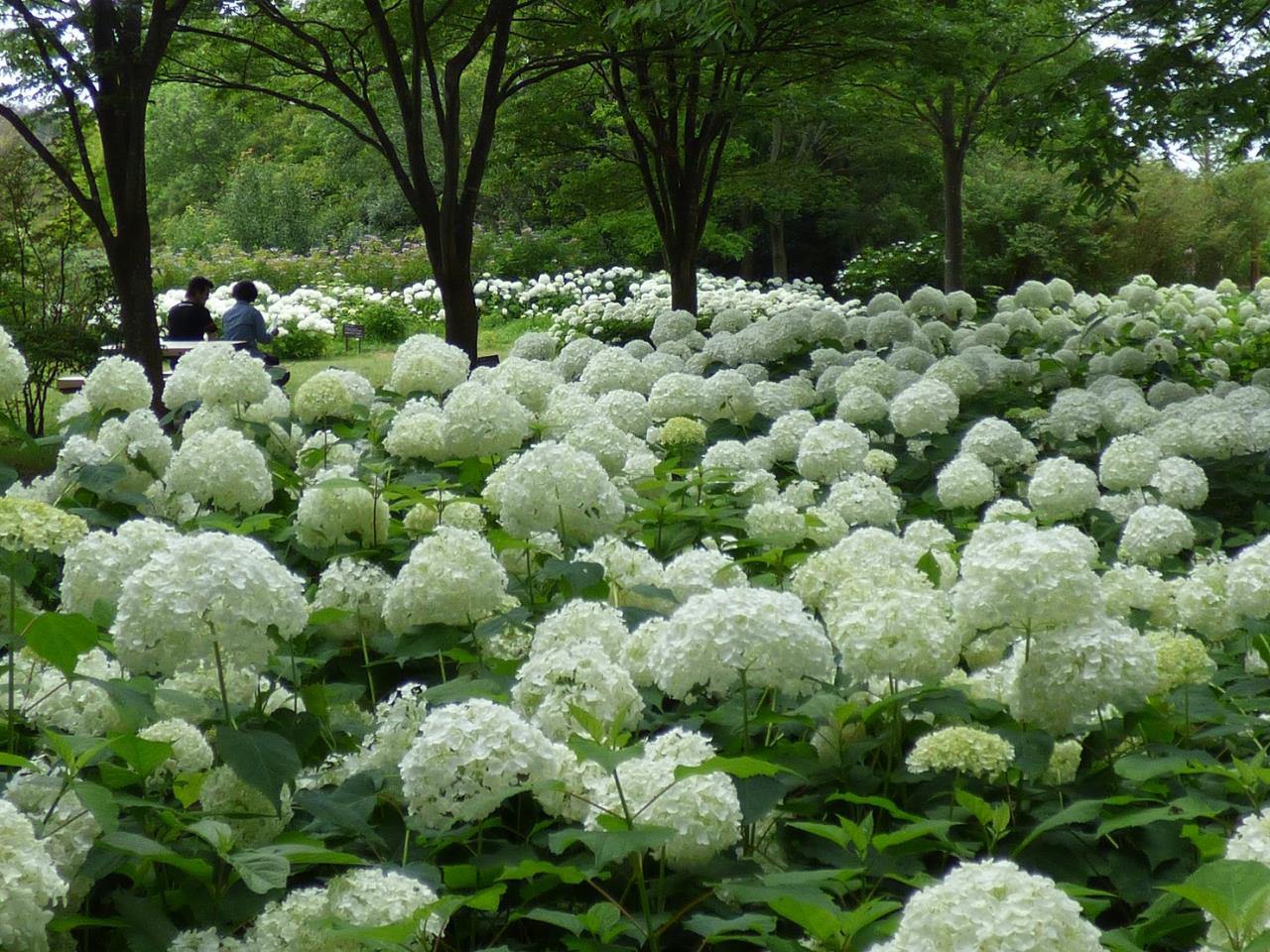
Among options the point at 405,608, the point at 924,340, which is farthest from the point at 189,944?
the point at 924,340

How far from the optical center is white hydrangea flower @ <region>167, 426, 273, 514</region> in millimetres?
3092

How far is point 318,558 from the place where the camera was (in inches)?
126

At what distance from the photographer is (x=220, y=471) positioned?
3088mm

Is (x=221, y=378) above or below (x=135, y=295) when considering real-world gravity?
below

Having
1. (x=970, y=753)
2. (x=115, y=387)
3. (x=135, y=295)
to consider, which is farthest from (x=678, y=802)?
(x=135, y=295)

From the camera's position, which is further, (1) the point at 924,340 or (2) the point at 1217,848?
(1) the point at 924,340

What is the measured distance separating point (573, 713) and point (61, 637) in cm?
71

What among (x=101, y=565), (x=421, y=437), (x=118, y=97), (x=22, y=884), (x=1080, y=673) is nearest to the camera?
(x=22, y=884)

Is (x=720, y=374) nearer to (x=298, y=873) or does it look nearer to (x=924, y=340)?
(x=924, y=340)

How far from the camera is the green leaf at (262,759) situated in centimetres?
185

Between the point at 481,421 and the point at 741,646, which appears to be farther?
the point at 481,421

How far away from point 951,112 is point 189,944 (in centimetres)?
1547

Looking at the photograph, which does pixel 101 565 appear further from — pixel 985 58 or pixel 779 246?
pixel 779 246

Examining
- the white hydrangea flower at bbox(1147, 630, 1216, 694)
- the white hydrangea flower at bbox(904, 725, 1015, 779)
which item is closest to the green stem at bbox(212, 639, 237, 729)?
the white hydrangea flower at bbox(904, 725, 1015, 779)
